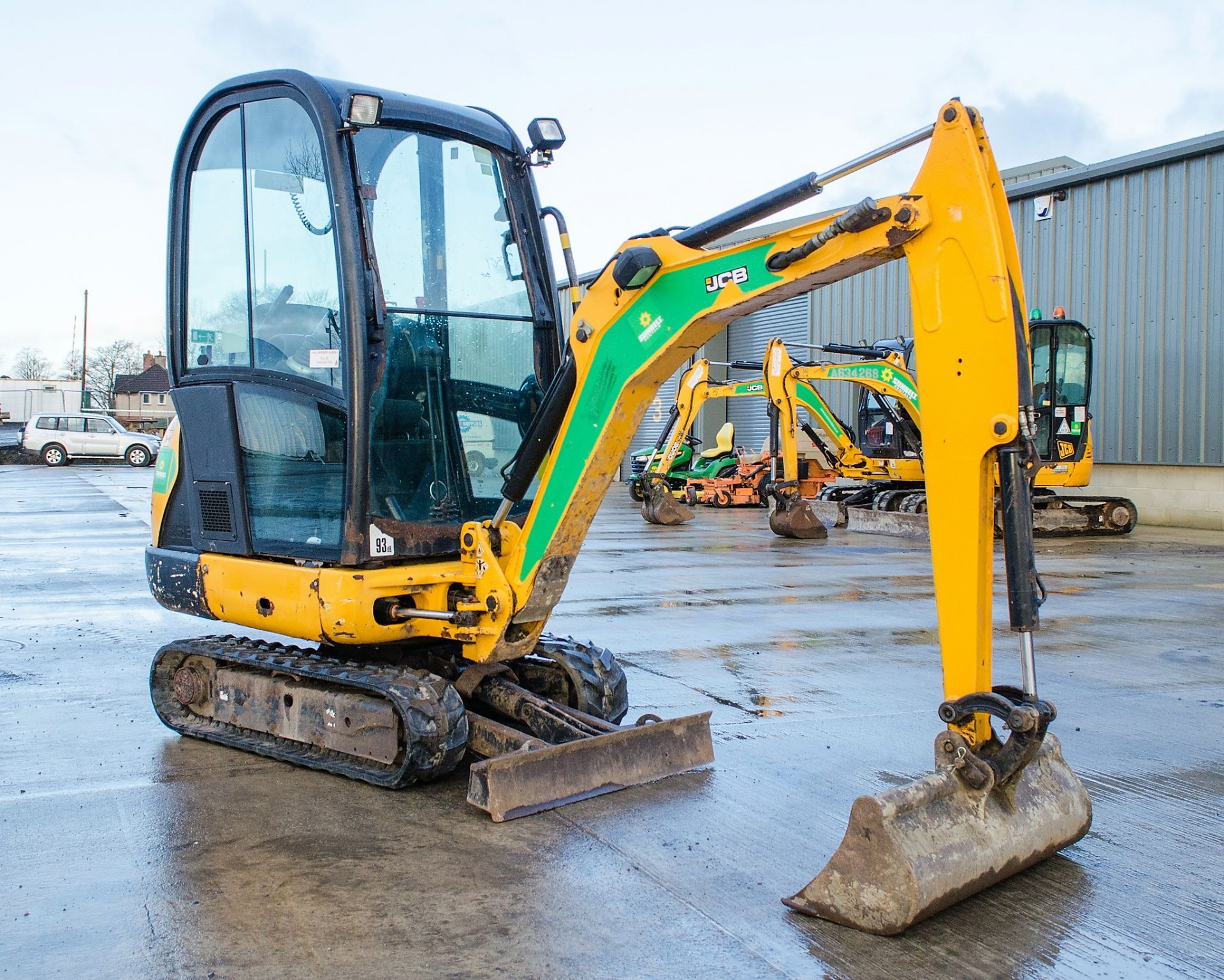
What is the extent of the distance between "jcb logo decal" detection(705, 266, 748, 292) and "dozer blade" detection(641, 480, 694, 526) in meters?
15.2

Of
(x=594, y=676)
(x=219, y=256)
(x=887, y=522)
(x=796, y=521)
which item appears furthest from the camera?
(x=887, y=522)

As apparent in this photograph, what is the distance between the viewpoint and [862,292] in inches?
1032

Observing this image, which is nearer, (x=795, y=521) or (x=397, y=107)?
(x=397, y=107)

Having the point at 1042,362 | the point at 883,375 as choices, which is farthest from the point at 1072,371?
the point at 883,375

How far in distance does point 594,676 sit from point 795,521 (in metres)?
11.9

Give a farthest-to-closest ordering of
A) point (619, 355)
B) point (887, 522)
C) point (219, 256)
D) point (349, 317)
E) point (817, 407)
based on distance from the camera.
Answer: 1. point (817, 407)
2. point (887, 522)
3. point (219, 256)
4. point (349, 317)
5. point (619, 355)

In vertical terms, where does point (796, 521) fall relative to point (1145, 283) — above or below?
below

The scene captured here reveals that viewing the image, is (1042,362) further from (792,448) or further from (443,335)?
(443,335)

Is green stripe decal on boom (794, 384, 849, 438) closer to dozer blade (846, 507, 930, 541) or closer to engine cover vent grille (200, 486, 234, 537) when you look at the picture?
dozer blade (846, 507, 930, 541)

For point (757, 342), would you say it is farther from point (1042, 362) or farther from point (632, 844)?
point (632, 844)

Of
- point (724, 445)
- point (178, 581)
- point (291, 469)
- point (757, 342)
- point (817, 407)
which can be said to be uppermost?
point (757, 342)

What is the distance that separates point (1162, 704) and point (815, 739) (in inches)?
86.5

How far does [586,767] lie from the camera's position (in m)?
4.63

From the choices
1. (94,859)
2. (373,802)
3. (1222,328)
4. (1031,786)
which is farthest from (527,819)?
(1222,328)
